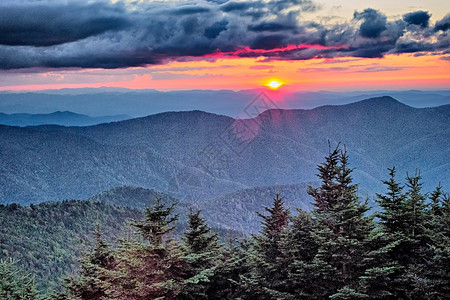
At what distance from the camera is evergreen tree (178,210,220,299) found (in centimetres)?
2070

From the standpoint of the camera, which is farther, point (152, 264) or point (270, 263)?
point (270, 263)

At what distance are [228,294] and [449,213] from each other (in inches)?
437

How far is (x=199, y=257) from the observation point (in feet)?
72.2

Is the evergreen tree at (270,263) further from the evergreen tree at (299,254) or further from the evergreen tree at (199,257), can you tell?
the evergreen tree at (199,257)

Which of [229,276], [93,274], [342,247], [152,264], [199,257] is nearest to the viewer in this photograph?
[342,247]

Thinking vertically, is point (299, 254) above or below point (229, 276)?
above

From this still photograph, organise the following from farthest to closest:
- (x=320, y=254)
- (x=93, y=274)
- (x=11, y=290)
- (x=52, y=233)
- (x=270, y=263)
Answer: (x=52, y=233)
(x=11, y=290)
(x=93, y=274)
(x=270, y=263)
(x=320, y=254)

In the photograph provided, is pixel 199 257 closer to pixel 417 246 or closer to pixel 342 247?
pixel 342 247

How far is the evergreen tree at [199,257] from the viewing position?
20703mm

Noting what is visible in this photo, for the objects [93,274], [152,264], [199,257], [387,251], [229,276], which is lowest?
[93,274]

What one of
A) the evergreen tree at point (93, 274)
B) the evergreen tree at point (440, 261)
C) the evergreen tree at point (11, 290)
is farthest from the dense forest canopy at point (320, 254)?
the evergreen tree at point (11, 290)

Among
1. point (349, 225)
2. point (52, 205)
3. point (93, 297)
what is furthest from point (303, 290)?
point (52, 205)

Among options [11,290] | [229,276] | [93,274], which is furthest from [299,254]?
[11,290]

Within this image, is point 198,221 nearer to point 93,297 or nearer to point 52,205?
point 93,297
